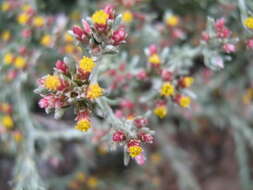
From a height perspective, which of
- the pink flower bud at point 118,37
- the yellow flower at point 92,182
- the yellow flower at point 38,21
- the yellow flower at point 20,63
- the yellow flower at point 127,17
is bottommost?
the pink flower bud at point 118,37

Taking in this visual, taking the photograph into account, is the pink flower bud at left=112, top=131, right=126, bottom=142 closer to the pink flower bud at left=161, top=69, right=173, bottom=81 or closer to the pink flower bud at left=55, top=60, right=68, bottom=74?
the pink flower bud at left=55, top=60, right=68, bottom=74

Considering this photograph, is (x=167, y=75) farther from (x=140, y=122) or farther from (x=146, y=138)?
(x=146, y=138)

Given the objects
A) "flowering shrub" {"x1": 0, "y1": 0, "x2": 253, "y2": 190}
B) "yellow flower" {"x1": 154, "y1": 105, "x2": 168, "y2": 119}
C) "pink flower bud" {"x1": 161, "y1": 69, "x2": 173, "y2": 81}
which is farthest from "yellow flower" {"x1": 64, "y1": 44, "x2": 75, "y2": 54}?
"yellow flower" {"x1": 154, "y1": 105, "x2": 168, "y2": 119}

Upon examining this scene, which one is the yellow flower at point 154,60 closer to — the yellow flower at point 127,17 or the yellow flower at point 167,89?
the yellow flower at point 167,89

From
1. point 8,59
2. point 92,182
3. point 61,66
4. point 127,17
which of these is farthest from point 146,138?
point 92,182

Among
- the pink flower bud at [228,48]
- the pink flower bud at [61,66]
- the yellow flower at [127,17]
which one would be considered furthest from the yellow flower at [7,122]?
the pink flower bud at [228,48]

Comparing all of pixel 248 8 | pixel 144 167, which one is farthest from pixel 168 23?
pixel 144 167

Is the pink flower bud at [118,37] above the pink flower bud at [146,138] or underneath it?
above

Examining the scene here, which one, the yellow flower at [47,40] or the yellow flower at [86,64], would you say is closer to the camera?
the yellow flower at [86,64]
